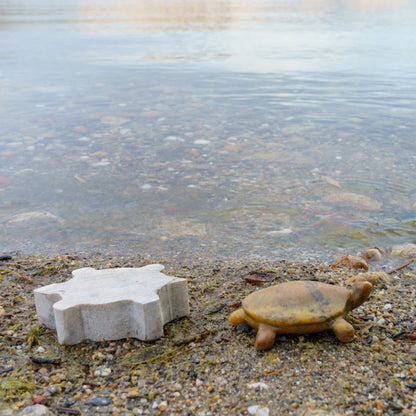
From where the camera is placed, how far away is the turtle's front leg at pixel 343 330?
92.0 inches

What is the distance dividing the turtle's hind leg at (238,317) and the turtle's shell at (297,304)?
0.19ft

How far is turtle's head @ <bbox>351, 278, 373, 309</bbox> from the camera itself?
2.44 meters

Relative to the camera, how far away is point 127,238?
425 centimetres

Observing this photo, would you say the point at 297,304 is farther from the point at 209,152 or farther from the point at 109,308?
the point at 209,152

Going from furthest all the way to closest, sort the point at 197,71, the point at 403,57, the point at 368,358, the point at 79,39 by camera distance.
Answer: the point at 79,39 → the point at 403,57 → the point at 197,71 → the point at 368,358

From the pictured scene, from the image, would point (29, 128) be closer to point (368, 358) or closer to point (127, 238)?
point (127, 238)

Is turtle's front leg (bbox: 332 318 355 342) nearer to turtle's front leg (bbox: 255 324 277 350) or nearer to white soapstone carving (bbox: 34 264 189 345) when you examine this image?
turtle's front leg (bbox: 255 324 277 350)

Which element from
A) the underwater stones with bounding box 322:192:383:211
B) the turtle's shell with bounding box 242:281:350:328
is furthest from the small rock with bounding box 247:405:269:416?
the underwater stones with bounding box 322:192:383:211

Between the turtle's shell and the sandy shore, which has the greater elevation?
the turtle's shell

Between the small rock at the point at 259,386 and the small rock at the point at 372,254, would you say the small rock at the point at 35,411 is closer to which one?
the small rock at the point at 259,386

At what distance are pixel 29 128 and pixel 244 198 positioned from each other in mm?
4311

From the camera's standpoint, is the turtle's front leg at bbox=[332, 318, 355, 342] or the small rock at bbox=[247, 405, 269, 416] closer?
the small rock at bbox=[247, 405, 269, 416]

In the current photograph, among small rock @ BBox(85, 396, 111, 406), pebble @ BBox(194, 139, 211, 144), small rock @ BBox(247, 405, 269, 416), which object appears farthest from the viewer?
pebble @ BBox(194, 139, 211, 144)

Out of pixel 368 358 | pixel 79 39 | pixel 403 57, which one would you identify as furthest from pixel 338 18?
pixel 368 358
